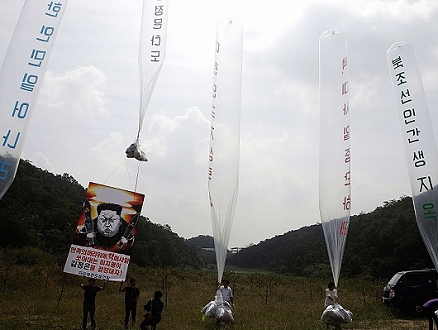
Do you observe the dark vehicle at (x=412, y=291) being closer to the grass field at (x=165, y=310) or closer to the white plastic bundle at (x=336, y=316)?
the grass field at (x=165, y=310)

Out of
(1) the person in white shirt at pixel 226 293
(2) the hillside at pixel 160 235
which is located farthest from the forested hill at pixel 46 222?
(1) the person in white shirt at pixel 226 293

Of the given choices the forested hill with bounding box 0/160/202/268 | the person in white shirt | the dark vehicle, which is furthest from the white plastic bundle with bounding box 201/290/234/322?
the forested hill with bounding box 0/160/202/268

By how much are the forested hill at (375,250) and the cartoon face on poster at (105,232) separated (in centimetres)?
2617

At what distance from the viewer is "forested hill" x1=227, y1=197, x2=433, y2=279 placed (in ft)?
110

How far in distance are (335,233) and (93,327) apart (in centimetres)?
682

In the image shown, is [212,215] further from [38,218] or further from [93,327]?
[38,218]

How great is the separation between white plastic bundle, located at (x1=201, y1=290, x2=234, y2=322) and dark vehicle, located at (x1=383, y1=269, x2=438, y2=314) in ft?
21.0

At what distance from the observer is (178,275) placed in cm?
2923

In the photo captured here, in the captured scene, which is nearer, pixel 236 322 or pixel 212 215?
pixel 212 215

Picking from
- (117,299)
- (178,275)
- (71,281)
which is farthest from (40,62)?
(178,275)

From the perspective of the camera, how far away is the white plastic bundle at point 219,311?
1038 cm

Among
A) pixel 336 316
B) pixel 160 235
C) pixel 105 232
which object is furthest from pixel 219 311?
pixel 160 235

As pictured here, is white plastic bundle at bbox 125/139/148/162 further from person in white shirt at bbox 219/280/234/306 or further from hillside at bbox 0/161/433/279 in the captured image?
hillside at bbox 0/161/433/279

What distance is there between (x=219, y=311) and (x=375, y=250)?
31.8 meters
